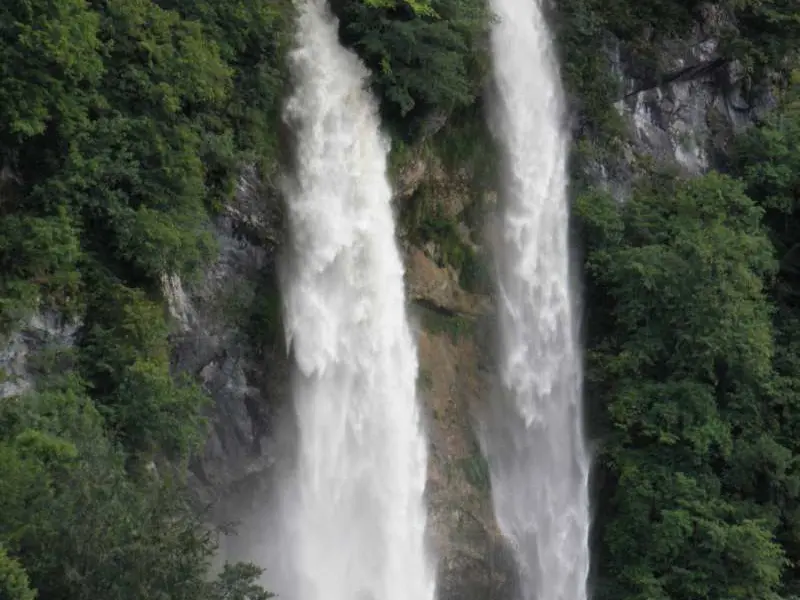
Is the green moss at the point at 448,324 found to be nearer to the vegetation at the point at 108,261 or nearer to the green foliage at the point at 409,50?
the green foliage at the point at 409,50

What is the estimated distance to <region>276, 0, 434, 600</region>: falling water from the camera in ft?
51.0

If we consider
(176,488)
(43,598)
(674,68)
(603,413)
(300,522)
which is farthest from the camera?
(674,68)

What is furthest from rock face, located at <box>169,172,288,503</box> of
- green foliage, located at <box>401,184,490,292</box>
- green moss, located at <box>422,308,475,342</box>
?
green moss, located at <box>422,308,475,342</box>

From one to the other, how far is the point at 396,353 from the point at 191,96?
501cm

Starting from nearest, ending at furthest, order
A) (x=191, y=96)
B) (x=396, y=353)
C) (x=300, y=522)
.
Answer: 1. (x=191, y=96)
2. (x=300, y=522)
3. (x=396, y=353)

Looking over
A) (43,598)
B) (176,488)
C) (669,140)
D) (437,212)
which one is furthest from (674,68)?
(43,598)

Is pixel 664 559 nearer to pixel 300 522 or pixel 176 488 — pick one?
pixel 300 522

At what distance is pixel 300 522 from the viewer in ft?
50.6

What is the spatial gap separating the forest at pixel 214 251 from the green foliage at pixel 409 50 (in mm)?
44

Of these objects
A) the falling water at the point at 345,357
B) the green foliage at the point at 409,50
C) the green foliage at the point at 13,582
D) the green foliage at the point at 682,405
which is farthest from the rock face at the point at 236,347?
the green foliage at the point at 682,405

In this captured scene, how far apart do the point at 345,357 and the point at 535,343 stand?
→ 4.98 metres

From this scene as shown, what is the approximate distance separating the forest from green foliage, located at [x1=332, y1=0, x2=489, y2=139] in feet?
0.15

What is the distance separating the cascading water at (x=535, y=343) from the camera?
18859 millimetres

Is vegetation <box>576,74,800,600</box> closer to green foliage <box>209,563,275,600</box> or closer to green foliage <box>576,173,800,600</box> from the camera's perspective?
green foliage <box>576,173,800,600</box>
